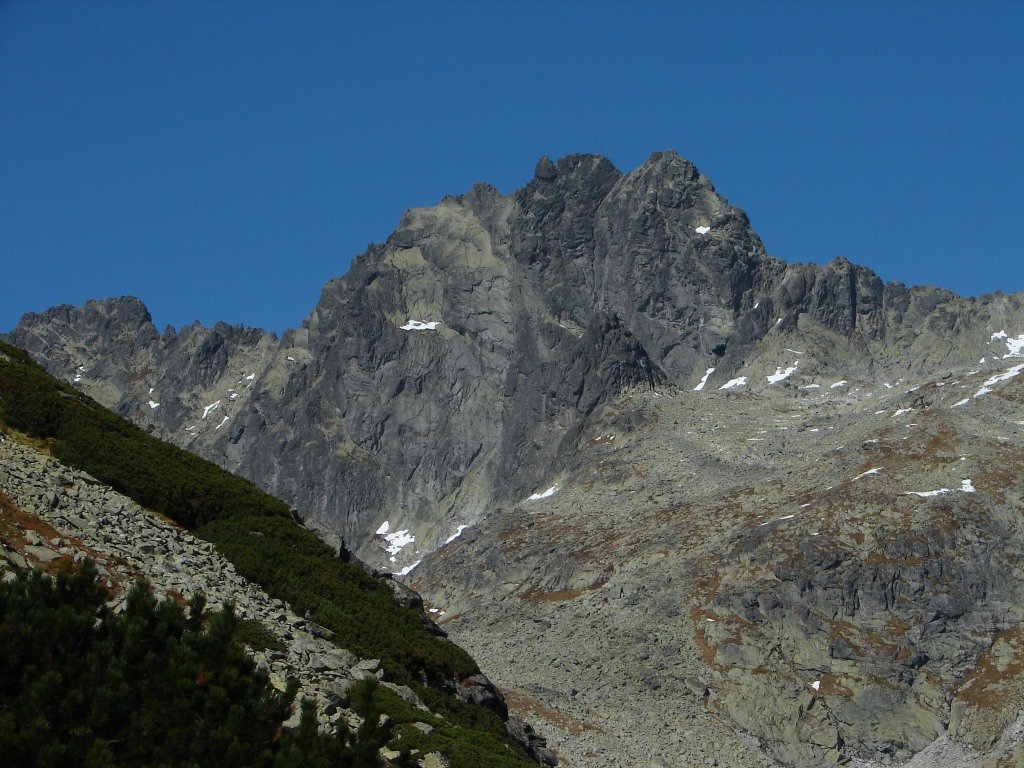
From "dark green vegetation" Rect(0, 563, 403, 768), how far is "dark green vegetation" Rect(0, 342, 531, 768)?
13.4 metres

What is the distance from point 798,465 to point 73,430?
488 feet

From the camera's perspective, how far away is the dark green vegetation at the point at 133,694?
2445 centimetres

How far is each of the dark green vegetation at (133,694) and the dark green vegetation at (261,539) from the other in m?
13.4

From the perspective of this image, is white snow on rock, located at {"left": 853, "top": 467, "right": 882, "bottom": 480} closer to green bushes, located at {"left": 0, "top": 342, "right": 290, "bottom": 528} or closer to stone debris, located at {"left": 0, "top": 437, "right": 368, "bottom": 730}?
green bushes, located at {"left": 0, "top": 342, "right": 290, "bottom": 528}

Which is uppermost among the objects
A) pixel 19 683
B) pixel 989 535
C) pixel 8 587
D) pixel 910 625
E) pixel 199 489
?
pixel 989 535

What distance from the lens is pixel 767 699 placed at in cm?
12725

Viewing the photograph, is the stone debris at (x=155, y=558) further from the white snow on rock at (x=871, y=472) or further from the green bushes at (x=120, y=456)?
the white snow on rock at (x=871, y=472)

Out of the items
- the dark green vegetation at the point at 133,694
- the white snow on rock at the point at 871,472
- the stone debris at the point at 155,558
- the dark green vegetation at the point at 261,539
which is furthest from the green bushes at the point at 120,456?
the white snow on rock at the point at 871,472

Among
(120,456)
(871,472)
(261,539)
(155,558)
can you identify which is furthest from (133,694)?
(871,472)

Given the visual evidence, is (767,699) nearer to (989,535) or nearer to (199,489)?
(989,535)

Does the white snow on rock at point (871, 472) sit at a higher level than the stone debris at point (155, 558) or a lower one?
higher

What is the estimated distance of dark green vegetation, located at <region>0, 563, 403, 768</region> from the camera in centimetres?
2445

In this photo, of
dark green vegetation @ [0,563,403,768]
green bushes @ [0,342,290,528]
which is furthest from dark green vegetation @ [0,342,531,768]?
dark green vegetation @ [0,563,403,768]

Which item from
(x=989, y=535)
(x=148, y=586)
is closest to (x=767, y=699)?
(x=989, y=535)
